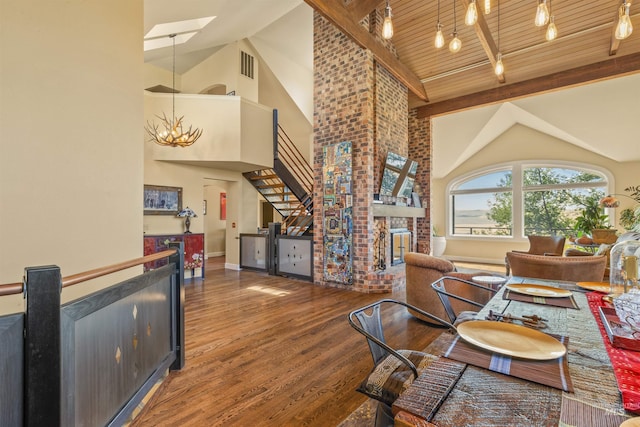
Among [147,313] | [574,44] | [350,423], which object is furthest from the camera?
[574,44]

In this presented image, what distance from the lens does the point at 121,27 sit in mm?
2688

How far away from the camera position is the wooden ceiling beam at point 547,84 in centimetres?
527

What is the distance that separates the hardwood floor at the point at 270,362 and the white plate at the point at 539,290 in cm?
115

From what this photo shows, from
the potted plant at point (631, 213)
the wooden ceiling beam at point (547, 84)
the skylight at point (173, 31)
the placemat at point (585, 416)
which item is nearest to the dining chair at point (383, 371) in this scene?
the placemat at point (585, 416)

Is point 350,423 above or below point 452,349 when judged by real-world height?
below

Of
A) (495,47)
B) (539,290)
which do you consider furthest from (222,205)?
(539,290)

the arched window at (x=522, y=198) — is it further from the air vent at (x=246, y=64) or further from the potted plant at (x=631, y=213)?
the air vent at (x=246, y=64)

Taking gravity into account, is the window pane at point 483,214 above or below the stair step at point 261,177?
below

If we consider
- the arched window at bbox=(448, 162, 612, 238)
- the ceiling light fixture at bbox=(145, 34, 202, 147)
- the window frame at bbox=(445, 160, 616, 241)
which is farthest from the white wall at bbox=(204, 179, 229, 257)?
the arched window at bbox=(448, 162, 612, 238)

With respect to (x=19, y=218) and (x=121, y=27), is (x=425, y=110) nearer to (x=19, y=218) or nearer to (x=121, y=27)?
(x=121, y=27)

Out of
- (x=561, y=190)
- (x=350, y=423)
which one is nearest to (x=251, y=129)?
Answer: (x=350, y=423)

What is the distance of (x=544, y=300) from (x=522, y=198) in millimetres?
7910

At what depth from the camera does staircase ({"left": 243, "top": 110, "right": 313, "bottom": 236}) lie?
6531mm

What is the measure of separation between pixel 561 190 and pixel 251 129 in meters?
8.19
